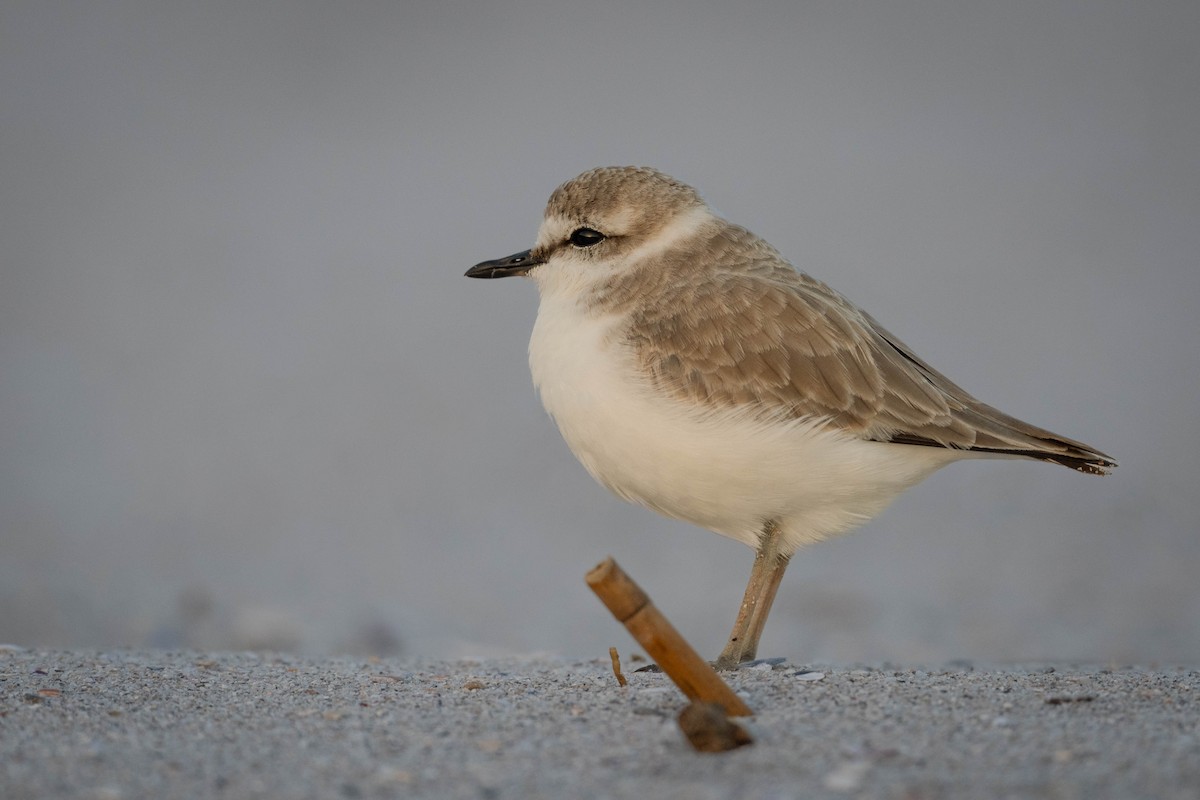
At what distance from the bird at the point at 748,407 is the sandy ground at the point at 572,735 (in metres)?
0.69

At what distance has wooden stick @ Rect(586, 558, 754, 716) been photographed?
3203 millimetres

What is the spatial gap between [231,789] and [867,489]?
280 cm

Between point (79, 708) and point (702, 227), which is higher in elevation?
point (702, 227)

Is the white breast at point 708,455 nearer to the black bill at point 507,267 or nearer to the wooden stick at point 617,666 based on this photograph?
the black bill at point 507,267

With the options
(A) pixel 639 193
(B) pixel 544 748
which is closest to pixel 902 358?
(A) pixel 639 193

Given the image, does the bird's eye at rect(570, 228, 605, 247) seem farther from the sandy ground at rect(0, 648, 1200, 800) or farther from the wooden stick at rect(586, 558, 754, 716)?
the wooden stick at rect(586, 558, 754, 716)

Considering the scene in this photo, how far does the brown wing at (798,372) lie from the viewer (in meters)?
4.73

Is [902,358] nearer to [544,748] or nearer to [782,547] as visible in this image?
[782,547]

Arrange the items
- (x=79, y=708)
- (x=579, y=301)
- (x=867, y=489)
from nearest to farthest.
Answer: (x=79, y=708) < (x=867, y=489) < (x=579, y=301)

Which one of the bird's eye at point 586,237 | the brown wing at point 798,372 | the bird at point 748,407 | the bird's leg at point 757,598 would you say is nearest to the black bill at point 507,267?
the bird's eye at point 586,237

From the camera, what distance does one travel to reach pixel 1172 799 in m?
2.71

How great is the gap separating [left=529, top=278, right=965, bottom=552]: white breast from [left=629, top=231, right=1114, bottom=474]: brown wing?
8 centimetres

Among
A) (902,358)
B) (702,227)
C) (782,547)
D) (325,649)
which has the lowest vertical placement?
(325,649)

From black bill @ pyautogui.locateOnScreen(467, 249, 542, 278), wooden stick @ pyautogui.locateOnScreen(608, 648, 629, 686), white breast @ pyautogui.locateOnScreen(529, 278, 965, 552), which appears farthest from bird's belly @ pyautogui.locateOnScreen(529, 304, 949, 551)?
wooden stick @ pyautogui.locateOnScreen(608, 648, 629, 686)
